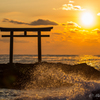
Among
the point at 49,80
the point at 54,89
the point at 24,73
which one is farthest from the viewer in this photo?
the point at 24,73

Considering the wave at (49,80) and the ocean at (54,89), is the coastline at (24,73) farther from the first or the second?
the ocean at (54,89)

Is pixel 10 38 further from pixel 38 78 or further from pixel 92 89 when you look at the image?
pixel 92 89

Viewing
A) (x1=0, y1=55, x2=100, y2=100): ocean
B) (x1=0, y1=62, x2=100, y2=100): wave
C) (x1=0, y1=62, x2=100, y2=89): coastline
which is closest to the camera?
(x1=0, y1=55, x2=100, y2=100): ocean

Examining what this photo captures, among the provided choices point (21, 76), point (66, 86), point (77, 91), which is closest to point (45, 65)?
point (21, 76)

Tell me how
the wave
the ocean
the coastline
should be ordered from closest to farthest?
the ocean
the wave
the coastline

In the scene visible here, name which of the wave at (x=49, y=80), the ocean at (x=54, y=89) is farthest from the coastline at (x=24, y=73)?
the ocean at (x=54, y=89)

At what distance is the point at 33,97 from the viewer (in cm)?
884

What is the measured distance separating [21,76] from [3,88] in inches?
73.1

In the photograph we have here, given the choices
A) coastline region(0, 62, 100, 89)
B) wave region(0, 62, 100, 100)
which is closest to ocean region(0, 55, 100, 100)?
wave region(0, 62, 100, 100)

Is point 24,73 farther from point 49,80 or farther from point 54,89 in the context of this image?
point 54,89

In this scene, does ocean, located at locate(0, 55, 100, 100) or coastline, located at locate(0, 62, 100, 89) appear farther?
coastline, located at locate(0, 62, 100, 89)

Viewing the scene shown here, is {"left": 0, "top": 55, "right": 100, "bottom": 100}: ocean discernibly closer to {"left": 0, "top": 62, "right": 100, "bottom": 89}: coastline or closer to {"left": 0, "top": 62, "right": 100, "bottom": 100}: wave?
{"left": 0, "top": 62, "right": 100, "bottom": 100}: wave

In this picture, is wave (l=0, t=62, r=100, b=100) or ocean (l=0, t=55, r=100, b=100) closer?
ocean (l=0, t=55, r=100, b=100)

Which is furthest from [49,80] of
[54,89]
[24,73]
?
[24,73]
